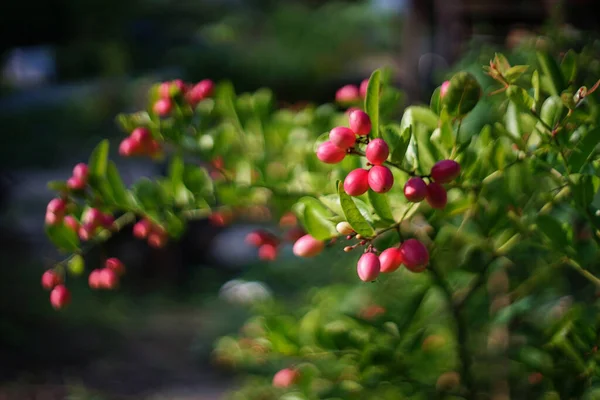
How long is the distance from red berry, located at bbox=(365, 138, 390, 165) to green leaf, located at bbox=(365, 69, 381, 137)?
0.05 meters

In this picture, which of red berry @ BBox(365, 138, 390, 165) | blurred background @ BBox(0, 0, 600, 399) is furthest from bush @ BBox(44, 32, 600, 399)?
blurred background @ BBox(0, 0, 600, 399)

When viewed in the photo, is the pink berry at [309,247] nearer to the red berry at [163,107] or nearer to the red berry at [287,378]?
the red berry at [163,107]

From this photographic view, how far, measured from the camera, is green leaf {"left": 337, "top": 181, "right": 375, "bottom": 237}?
0.54 metres

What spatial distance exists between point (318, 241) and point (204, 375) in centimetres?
236

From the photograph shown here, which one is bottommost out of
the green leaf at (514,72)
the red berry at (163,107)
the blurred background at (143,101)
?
the green leaf at (514,72)

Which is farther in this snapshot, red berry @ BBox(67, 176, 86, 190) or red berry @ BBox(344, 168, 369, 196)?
red berry @ BBox(67, 176, 86, 190)

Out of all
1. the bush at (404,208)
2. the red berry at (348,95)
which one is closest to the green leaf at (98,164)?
the bush at (404,208)

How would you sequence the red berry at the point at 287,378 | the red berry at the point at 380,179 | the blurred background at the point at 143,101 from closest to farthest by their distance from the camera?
1. the red berry at the point at 380,179
2. the red berry at the point at 287,378
3. the blurred background at the point at 143,101

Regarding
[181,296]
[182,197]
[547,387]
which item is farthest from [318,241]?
[181,296]

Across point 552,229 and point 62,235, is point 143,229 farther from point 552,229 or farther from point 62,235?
Result: point 552,229

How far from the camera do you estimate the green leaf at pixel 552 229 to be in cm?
67

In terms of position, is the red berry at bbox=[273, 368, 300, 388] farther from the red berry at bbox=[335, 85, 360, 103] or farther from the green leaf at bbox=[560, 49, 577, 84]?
the green leaf at bbox=[560, 49, 577, 84]

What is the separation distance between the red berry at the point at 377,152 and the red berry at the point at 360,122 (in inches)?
0.9

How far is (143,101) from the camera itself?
278 inches
